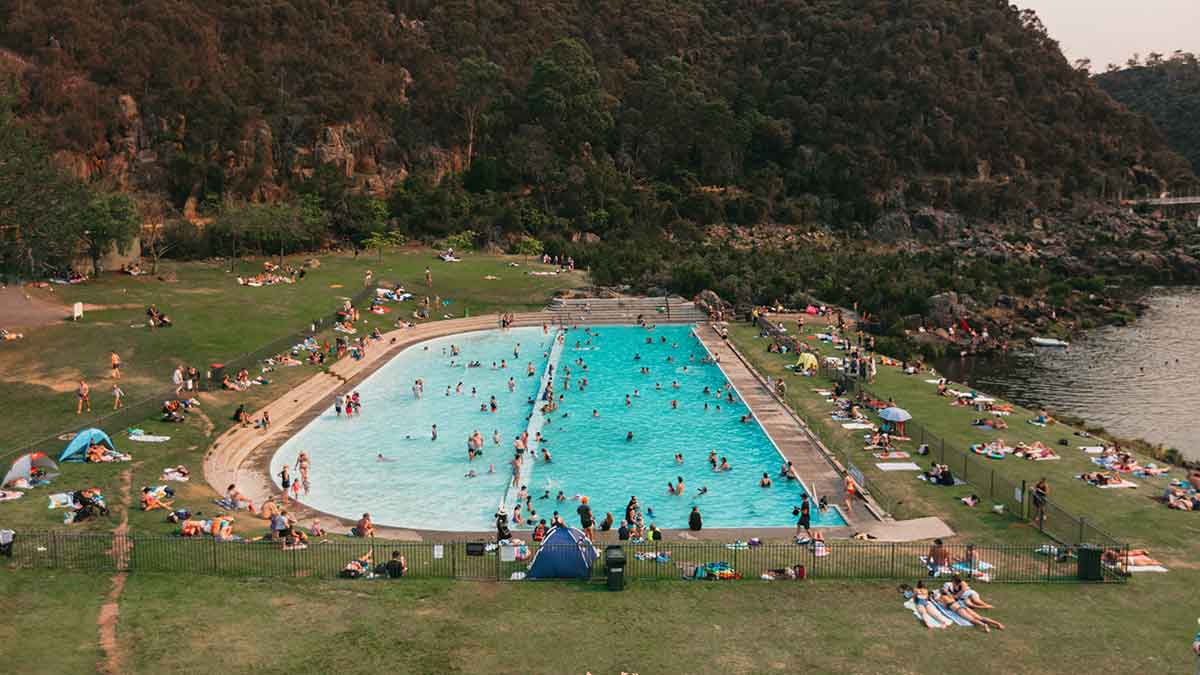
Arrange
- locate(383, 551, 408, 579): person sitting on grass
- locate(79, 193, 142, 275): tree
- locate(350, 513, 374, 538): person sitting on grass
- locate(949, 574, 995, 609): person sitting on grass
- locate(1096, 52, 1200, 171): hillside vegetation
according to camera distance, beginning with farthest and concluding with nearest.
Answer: locate(1096, 52, 1200, 171): hillside vegetation, locate(79, 193, 142, 275): tree, locate(350, 513, 374, 538): person sitting on grass, locate(383, 551, 408, 579): person sitting on grass, locate(949, 574, 995, 609): person sitting on grass

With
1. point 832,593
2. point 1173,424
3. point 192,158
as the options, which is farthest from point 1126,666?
point 192,158

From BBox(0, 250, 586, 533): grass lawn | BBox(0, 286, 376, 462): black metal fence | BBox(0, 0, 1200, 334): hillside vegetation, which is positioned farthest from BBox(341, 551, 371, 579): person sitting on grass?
BBox(0, 0, 1200, 334): hillside vegetation

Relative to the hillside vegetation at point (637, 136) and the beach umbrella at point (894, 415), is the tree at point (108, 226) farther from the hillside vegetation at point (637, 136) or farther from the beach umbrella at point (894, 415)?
the beach umbrella at point (894, 415)

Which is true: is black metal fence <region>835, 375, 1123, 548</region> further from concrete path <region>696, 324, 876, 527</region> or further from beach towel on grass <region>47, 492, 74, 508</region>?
beach towel on grass <region>47, 492, 74, 508</region>

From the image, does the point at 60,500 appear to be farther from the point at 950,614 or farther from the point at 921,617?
the point at 950,614

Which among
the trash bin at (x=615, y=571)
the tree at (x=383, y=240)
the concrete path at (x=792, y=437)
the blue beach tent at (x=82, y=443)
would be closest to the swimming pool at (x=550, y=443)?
the concrete path at (x=792, y=437)

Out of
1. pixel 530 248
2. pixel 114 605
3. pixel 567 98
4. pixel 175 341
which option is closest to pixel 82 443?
pixel 114 605

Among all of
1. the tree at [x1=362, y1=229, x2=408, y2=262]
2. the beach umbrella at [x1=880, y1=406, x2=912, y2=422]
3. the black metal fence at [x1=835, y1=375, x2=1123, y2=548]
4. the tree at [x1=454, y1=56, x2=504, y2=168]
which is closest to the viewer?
the black metal fence at [x1=835, y1=375, x2=1123, y2=548]

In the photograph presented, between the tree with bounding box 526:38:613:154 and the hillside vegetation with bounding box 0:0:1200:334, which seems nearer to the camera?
the hillside vegetation with bounding box 0:0:1200:334

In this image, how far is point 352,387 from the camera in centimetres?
4703

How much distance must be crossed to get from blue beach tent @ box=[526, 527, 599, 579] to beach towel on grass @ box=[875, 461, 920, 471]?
13.5 meters

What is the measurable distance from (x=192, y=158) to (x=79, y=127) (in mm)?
9539

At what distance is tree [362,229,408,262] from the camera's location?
82875 mm

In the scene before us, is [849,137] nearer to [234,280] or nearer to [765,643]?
[234,280]
